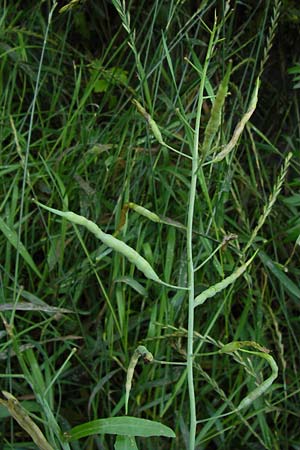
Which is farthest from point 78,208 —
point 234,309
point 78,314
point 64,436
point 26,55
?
point 64,436

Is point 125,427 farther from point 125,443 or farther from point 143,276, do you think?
point 143,276

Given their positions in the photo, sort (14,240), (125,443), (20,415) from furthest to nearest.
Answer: (14,240) → (125,443) → (20,415)

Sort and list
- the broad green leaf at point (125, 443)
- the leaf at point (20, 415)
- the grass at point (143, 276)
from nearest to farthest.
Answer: the leaf at point (20, 415) → the broad green leaf at point (125, 443) → the grass at point (143, 276)

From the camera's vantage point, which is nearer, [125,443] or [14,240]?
[125,443]

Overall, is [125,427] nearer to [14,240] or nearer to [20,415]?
[20,415]

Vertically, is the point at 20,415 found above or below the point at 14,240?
above

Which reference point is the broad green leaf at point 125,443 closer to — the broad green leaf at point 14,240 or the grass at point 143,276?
the grass at point 143,276

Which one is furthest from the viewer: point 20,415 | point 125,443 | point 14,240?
point 14,240

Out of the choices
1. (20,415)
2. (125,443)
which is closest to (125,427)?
(125,443)

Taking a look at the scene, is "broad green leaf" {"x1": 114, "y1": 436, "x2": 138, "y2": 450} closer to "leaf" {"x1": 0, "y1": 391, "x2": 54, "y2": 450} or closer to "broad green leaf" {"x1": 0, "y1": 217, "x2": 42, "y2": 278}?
"leaf" {"x1": 0, "y1": 391, "x2": 54, "y2": 450}

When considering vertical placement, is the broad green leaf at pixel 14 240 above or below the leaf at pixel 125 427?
below

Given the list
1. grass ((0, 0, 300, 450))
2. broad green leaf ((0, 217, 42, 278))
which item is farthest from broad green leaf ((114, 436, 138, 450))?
broad green leaf ((0, 217, 42, 278))

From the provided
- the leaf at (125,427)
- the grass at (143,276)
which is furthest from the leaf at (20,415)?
the grass at (143,276)

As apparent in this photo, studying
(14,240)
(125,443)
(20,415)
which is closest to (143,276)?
(14,240)
